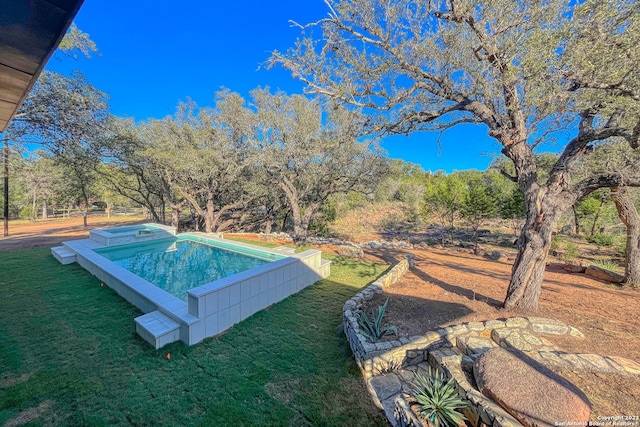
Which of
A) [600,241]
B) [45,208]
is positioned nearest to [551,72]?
[600,241]

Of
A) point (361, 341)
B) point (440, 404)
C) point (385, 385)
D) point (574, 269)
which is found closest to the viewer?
point (440, 404)

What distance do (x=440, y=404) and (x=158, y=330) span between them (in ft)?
12.6

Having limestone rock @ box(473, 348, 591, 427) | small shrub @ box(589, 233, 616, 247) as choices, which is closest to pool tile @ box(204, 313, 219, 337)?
limestone rock @ box(473, 348, 591, 427)

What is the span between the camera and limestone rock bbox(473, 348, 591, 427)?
84.7 inches

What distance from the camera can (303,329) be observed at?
4.38 m

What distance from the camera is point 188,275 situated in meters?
6.75

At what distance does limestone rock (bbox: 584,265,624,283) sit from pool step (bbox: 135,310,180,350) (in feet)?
33.6

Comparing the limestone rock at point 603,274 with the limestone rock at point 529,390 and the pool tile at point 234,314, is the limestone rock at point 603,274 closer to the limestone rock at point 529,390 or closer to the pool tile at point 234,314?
the limestone rock at point 529,390

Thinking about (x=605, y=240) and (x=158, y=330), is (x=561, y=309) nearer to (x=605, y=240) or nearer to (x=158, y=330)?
(x=158, y=330)

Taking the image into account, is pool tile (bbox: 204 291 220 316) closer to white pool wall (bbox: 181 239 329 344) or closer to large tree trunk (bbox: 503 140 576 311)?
white pool wall (bbox: 181 239 329 344)

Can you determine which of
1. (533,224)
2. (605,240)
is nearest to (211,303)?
(533,224)

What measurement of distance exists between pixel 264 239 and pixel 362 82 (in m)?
8.27

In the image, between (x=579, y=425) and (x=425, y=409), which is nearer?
(x=579, y=425)

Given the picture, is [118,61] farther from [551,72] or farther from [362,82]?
[551,72]
